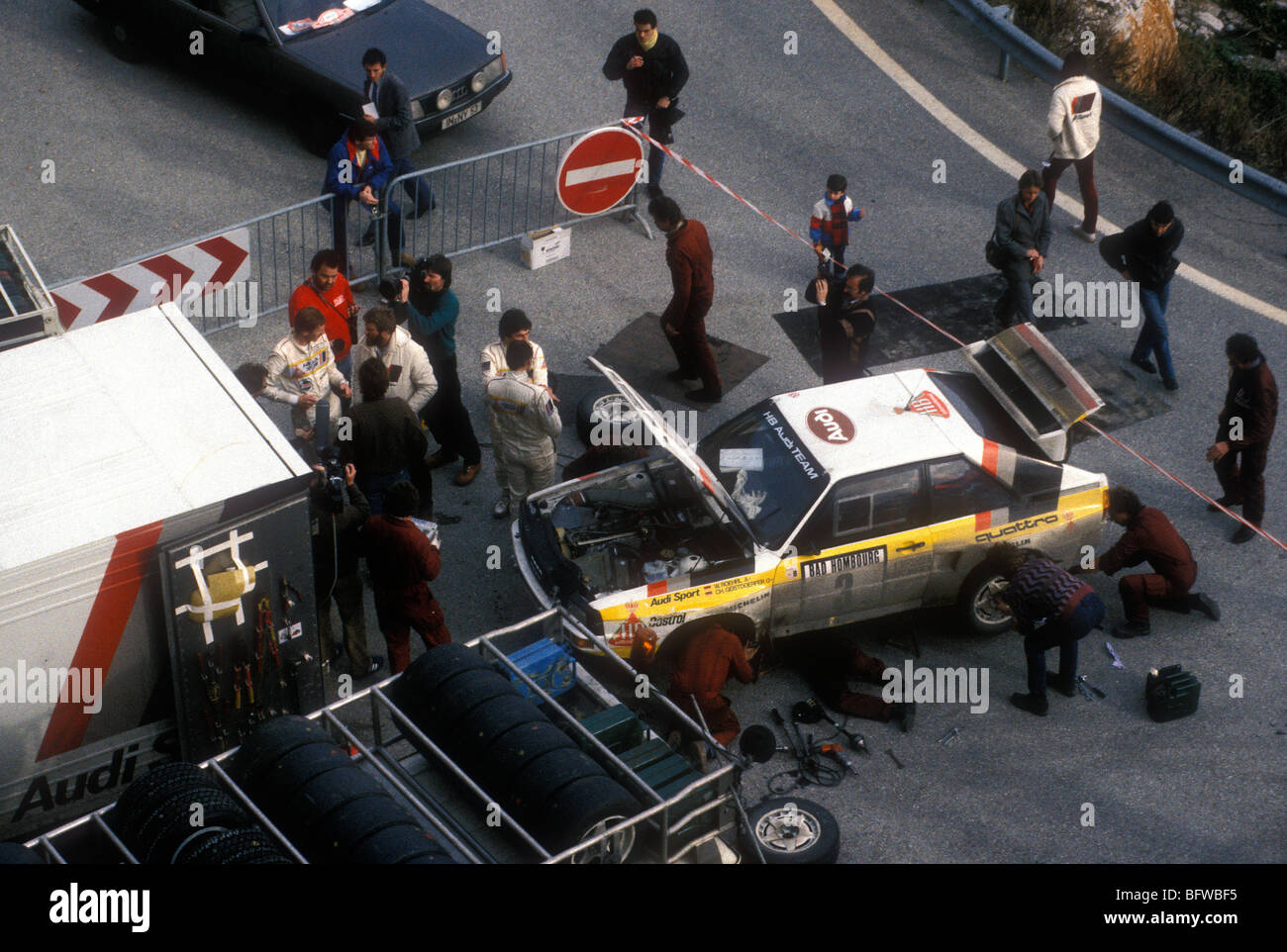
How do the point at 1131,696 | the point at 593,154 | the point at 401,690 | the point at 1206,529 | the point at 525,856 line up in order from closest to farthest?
1. the point at 525,856
2. the point at 401,690
3. the point at 1131,696
4. the point at 1206,529
5. the point at 593,154

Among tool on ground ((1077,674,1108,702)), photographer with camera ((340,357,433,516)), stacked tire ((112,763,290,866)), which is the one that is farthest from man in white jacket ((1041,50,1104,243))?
stacked tire ((112,763,290,866))

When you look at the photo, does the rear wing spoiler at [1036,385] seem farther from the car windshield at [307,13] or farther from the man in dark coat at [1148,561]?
the car windshield at [307,13]

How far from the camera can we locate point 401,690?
27.2ft

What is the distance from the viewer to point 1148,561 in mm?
10625

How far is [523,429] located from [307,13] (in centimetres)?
683

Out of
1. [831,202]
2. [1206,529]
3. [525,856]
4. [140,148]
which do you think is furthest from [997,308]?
[140,148]

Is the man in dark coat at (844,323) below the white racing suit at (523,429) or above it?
above

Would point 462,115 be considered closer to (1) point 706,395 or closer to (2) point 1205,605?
(1) point 706,395

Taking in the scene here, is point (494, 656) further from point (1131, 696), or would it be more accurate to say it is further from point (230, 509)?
point (1131, 696)

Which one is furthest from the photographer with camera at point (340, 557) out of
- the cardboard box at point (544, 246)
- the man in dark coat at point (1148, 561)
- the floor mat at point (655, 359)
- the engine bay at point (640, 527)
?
the man in dark coat at point (1148, 561)

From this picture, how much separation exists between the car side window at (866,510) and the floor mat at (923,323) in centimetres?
323

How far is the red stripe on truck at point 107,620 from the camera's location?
7582 millimetres

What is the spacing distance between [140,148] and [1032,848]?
1130 cm

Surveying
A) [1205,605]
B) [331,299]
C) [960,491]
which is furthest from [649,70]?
[1205,605]
